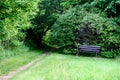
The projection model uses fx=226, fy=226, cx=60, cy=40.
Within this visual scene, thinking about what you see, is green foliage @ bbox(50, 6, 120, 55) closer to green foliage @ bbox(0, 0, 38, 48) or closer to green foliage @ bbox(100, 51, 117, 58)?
green foliage @ bbox(100, 51, 117, 58)

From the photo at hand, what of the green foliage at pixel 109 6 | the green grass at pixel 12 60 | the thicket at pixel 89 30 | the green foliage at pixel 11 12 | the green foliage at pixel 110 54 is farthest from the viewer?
the green foliage at pixel 109 6

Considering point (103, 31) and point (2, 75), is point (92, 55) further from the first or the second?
point (2, 75)

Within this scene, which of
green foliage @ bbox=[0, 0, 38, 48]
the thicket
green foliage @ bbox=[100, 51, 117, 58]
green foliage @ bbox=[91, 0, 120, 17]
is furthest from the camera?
green foliage @ bbox=[91, 0, 120, 17]

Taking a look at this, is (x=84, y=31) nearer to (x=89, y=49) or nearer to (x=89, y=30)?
(x=89, y=30)

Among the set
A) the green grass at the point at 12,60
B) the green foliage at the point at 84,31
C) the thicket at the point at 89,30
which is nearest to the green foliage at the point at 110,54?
→ the thicket at the point at 89,30

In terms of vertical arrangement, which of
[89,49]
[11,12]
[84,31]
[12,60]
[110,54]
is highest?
[11,12]

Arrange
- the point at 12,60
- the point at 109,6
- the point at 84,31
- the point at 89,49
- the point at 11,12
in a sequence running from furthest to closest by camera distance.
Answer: the point at 84,31
the point at 109,6
the point at 89,49
the point at 12,60
the point at 11,12

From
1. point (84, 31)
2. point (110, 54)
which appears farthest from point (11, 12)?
point (110, 54)

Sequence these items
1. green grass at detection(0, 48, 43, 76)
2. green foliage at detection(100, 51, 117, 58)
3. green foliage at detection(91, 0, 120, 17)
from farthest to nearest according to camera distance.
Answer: green foliage at detection(91, 0, 120, 17) → green foliage at detection(100, 51, 117, 58) → green grass at detection(0, 48, 43, 76)

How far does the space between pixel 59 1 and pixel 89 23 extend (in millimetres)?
8658

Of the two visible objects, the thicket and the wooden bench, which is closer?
the wooden bench

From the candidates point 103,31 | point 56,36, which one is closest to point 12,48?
point 56,36

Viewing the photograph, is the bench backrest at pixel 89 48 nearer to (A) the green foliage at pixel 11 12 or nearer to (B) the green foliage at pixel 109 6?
(B) the green foliage at pixel 109 6

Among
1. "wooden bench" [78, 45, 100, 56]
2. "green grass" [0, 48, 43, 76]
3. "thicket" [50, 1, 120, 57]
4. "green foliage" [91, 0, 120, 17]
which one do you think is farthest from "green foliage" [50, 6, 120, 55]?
"green grass" [0, 48, 43, 76]
